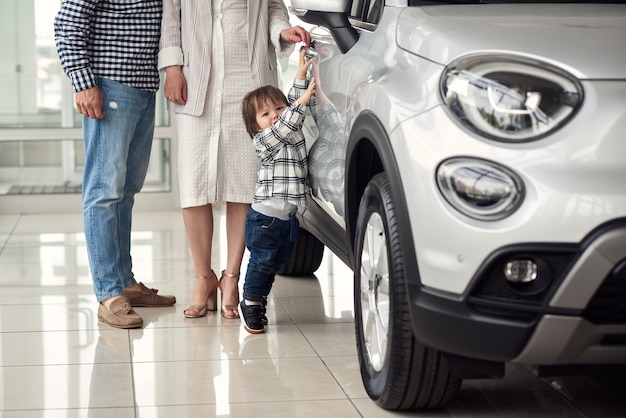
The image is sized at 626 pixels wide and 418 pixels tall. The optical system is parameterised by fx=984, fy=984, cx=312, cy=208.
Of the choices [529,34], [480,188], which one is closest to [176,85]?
[529,34]

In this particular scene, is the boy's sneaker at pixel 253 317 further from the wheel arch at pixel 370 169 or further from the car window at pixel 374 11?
the car window at pixel 374 11

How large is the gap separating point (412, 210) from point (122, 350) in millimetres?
1616

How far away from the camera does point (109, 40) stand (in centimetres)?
384

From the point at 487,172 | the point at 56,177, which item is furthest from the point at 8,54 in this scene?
the point at 487,172

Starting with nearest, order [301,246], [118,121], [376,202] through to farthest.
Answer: [376,202]
[118,121]
[301,246]

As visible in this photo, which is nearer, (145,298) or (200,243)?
(200,243)

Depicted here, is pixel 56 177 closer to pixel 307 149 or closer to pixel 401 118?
pixel 307 149

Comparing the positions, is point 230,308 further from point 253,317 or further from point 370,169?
point 370,169

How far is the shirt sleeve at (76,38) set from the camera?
371 cm

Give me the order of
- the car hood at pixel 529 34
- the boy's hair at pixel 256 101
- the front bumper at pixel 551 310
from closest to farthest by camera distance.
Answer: the front bumper at pixel 551 310 < the car hood at pixel 529 34 < the boy's hair at pixel 256 101

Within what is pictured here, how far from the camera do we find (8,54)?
24.2 feet

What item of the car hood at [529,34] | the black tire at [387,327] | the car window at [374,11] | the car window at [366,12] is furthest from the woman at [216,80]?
the car hood at [529,34]

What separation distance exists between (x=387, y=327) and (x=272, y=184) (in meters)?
1.09

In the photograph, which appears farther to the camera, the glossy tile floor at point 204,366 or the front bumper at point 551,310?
the glossy tile floor at point 204,366
